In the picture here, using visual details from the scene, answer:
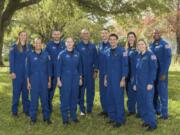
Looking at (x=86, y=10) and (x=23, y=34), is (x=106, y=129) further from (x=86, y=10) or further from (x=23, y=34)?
(x=86, y=10)

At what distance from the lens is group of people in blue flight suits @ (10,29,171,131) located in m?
11.5

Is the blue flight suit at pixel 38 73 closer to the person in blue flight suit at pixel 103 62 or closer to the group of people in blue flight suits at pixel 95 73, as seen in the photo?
the group of people in blue flight suits at pixel 95 73

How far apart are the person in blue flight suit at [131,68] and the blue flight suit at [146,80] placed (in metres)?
0.72

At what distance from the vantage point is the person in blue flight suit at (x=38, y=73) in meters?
11.9

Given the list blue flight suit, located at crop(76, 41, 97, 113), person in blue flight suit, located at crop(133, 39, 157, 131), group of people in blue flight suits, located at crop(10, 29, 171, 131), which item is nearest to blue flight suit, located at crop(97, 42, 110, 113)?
group of people in blue flight suits, located at crop(10, 29, 171, 131)

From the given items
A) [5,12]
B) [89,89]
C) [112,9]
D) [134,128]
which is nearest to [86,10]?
[112,9]

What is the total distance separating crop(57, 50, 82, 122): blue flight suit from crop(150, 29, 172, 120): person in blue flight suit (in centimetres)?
191

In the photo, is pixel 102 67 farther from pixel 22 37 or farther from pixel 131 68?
pixel 22 37

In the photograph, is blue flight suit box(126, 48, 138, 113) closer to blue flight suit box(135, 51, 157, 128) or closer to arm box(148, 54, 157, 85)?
blue flight suit box(135, 51, 157, 128)

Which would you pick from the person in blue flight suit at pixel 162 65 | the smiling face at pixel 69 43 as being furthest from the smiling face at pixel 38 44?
the person in blue flight suit at pixel 162 65

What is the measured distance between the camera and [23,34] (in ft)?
40.4

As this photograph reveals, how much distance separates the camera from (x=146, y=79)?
11344 millimetres

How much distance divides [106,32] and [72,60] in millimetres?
1487

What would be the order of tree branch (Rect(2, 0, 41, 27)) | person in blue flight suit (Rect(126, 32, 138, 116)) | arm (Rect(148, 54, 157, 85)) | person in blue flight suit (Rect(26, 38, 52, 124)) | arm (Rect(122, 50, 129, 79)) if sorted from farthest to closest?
tree branch (Rect(2, 0, 41, 27)), person in blue flight suit (Rect(126, 32, 138, 116)), person in blue flight suit (Rect(26, 38, 52, 124)), arm (Rect(122, 50, 129, 79)), arm (Rect(148, 54, 157, 85))
